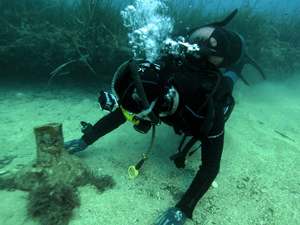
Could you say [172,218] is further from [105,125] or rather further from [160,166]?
[105,125]

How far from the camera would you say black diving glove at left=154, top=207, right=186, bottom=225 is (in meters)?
1.64

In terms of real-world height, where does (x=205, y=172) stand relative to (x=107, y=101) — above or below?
below

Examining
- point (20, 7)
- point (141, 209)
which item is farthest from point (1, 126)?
point (20, 7)

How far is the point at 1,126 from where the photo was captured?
309 cm

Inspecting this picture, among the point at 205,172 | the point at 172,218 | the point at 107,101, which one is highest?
the point at 107,101

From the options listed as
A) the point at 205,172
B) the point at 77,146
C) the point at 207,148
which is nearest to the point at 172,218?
the point at 205,172

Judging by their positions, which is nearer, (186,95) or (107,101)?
(186,95)

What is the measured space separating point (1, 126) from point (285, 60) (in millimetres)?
8966

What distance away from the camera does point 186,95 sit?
62.5 inches

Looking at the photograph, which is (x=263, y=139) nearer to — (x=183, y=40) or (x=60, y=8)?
(x=183, y=40)

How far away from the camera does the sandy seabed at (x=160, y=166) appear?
1753mm

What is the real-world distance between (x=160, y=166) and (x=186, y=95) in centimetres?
134

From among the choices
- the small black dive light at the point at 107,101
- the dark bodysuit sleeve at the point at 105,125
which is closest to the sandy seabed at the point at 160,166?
the dark bodysuit sleeve at the point at 105,125

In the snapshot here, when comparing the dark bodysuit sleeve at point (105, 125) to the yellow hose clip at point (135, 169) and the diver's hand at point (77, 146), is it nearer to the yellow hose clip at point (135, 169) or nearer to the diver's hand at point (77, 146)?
the diver's hand at point (77, 146)
